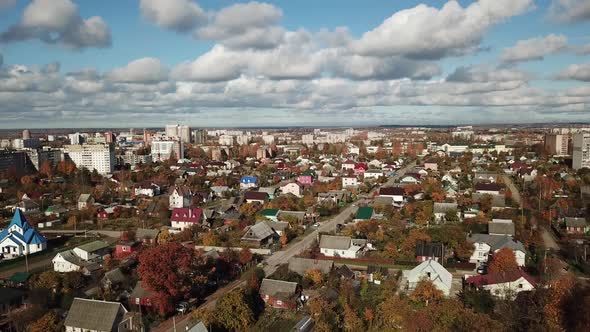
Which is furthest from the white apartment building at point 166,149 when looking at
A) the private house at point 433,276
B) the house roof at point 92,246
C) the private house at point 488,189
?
the private house at point 433,276

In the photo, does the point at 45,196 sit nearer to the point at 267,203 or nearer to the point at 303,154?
the point at 267,203

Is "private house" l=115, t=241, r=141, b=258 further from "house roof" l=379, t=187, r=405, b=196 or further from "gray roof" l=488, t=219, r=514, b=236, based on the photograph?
"house roof" l=379, t=187, r=405, b=196

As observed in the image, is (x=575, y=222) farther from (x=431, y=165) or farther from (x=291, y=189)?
(x=431, y=165)

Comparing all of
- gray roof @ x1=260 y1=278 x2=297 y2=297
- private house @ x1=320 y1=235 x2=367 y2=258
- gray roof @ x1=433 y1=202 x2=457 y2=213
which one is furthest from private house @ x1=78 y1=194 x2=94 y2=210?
gray roof @ x1=433 y1=202 x2=457 y2=213

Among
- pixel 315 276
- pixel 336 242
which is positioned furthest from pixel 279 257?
pixel 315 276

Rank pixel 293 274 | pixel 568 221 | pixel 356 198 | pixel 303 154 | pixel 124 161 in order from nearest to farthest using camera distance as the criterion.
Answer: pixel 293 274
pixel 568 221
pixel 356 198
pixel 124 161
pixel 303 154

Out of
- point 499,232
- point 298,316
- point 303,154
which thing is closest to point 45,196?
point 298,316

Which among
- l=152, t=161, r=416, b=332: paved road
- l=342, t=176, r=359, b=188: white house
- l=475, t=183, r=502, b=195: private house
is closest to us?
l=152, t=161, r=416, b=332: paved road
